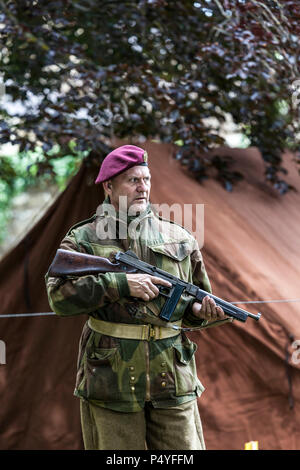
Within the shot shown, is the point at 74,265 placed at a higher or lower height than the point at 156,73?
higher

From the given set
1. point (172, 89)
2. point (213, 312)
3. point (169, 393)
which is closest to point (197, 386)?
point (169, 393)

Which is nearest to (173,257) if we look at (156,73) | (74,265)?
(74,265)

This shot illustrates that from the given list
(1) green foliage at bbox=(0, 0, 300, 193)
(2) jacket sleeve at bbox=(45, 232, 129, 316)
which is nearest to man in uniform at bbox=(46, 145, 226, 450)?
(2) jacket sleeve at bbox=(45, 232, 129, 316)

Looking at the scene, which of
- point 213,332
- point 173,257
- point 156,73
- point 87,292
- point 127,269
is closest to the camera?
point 87,292

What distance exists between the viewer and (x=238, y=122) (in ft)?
14.8

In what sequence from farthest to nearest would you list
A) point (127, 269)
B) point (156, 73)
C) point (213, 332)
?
point (156, 73) → point (213, 332) → point (127, 269)

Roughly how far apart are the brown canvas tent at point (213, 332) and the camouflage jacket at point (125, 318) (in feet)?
3.00

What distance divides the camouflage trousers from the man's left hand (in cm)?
35

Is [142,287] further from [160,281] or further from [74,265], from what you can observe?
[74,265]

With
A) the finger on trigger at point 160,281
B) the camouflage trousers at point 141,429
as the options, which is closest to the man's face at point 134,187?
the finger on trigger at point 160,281

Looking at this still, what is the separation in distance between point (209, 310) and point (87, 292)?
0.47m

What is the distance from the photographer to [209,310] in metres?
2.20

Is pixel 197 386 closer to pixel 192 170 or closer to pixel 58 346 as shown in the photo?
pixel 58 346

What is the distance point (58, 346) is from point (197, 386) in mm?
1328
